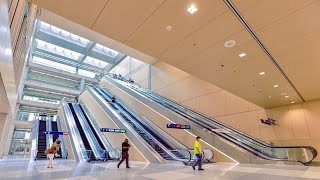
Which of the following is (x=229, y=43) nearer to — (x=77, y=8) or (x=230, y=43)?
(x=230, y=43)

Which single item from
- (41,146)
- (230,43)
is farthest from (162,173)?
(41,146)

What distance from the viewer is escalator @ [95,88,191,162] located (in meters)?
8.78

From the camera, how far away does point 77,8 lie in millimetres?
4309

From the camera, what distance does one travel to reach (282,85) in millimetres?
8570

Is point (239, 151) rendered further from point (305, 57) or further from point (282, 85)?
point (305, 57)

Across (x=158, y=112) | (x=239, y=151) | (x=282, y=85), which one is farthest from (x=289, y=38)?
(x=158, y=112)

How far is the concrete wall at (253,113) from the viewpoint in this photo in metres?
10.3

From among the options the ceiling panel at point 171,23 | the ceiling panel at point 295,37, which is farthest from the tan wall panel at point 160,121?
the ceiling panel at point 171,23

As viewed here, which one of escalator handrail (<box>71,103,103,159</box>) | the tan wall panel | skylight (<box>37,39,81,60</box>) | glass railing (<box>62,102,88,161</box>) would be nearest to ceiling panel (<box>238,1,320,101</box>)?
the tan wall panel

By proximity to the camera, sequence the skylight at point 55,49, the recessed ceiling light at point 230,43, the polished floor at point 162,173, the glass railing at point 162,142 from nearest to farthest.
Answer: the polished floor at point 162,173 < the recessed ceiling light at point 230,43 < the glass railing at point 162,142 < the skylight at point 55,49

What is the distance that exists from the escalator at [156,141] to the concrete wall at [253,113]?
4.46 metres

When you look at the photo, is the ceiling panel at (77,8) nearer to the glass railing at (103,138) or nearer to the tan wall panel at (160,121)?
Answer: the tan wall panel at (160,121)

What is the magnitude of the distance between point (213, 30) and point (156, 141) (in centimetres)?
715

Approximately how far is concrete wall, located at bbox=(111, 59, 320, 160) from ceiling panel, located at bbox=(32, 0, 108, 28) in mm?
10634
